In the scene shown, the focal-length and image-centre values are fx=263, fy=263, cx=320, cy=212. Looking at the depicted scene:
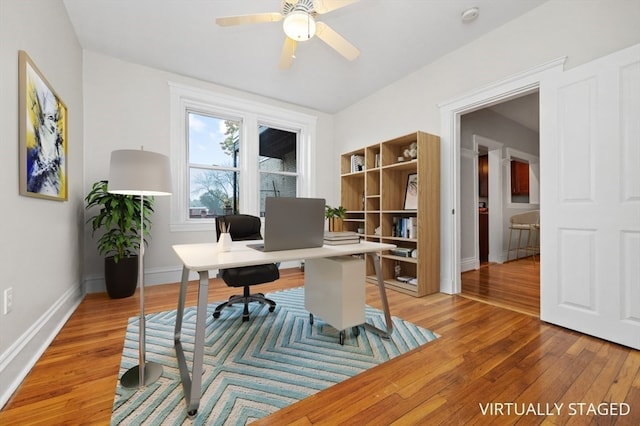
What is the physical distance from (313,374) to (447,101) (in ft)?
9.81

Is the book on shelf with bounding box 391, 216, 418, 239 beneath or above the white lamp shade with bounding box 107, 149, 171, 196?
beneath

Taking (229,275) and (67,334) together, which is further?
(229,275)

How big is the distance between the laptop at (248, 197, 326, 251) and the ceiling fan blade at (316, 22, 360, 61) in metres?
1.37

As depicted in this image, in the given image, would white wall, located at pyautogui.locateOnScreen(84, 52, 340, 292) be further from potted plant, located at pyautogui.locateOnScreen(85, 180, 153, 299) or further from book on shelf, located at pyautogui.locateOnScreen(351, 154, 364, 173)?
book on shelf, located at pyautogui.locateOnScreen(351, 154, 364, 173)

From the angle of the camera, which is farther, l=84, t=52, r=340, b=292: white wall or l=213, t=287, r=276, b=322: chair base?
l=84, t=52, r=340, b=292: white wall

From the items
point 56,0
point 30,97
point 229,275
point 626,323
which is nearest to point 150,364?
point 229,275

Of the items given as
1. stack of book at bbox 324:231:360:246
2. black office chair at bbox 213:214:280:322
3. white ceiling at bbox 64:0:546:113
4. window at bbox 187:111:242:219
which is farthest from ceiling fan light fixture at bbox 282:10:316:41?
window at bbox 187:111:242:219

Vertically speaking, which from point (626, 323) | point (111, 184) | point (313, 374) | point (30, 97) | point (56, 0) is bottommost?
point (313, 374)

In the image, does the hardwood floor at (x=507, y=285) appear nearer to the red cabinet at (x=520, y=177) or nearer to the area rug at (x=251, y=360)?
the area rug at (x=251, y=360)

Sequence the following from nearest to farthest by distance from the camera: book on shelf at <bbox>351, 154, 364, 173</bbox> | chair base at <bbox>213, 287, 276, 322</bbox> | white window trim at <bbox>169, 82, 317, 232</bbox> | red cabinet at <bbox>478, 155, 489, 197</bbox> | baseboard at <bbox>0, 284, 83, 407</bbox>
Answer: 1. baseboard at <bbox>0, 284, 83, 407</bbox>
2. chair base at <bbox>213, 287, 276, 322</bbox>
3. white window trim at <bbox>169, 82, 317, 232</bbox>
4. book on shelf at <bbox>351, 154, 364, 173</bbox>
5. red cabinet at <bbox>478, 155, 489, 197</bbox>

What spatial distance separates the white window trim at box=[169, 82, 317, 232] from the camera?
11.1ft

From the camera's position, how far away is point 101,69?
9.77 feet

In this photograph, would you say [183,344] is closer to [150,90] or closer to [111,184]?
[111,184]

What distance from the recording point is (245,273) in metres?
2.11
